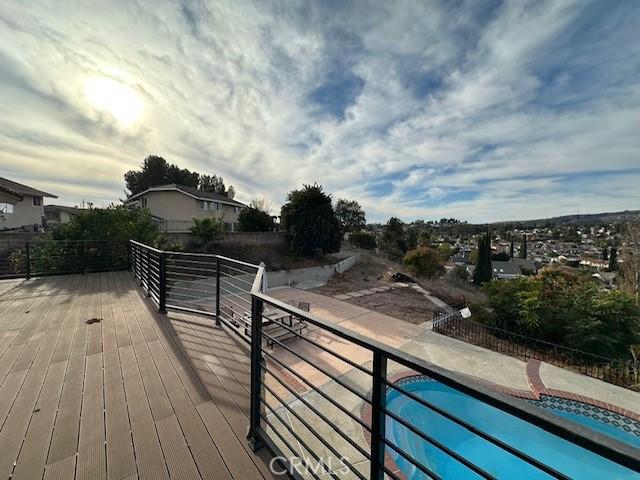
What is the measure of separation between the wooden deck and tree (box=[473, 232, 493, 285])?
24841 mm

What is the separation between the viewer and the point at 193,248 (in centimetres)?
1396

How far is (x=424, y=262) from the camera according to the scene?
1836 centimetres

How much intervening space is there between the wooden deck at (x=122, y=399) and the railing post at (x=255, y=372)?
0.07 m

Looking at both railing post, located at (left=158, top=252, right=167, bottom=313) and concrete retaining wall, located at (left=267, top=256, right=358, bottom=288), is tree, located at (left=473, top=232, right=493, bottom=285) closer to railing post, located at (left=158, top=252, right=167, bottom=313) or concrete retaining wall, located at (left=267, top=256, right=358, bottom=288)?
concrete retaining wall, located at (left=267, top=256, right=358, bottom=288)

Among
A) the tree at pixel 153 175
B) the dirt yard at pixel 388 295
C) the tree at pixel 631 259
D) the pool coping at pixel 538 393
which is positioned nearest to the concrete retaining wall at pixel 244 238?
the dirt yard at pixel 388 295

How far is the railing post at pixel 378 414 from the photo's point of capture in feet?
3.42

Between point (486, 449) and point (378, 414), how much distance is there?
20.1 feet

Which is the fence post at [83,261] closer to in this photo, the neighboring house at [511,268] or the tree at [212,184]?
the tree at [212,184]

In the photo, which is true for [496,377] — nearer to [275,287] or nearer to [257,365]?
[257,365]

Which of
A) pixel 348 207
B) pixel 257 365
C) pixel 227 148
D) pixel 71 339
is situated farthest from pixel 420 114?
pixel 348 207

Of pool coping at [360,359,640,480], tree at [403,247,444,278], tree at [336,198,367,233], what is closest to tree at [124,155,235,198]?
tree at [336,198,367,233]

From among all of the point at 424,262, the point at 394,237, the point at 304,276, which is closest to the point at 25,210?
the point at 304,276

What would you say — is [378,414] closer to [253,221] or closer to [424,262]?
[253,221]

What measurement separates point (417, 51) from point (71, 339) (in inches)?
313
